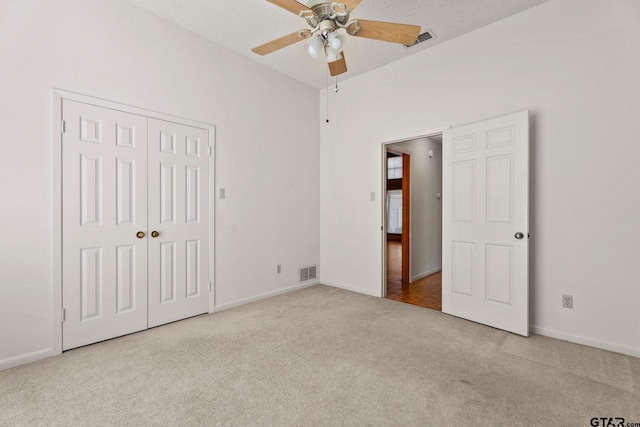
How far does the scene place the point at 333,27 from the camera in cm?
228

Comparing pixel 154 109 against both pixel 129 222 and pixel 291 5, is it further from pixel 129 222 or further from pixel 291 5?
pixel 291 5

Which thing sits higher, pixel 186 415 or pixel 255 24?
pixel 255 24

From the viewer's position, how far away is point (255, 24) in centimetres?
320

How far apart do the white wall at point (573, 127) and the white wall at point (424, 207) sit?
160 centimetres

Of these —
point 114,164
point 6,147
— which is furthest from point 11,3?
point 114,164

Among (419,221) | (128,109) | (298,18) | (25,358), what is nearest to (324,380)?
(25,358)

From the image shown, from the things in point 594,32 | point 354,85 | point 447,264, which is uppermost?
point 354,85

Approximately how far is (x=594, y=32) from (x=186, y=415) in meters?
4.42

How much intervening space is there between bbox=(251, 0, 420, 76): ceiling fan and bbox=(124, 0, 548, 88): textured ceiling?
0.74 metres

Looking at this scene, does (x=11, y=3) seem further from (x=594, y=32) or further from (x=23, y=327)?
(x=594, y=32)

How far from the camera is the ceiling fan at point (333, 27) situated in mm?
2160

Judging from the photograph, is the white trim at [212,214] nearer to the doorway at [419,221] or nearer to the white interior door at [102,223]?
the white interior door at [102,223]

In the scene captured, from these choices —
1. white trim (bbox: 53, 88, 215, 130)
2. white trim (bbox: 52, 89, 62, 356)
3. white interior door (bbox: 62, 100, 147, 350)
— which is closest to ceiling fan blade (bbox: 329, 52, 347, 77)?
white trim (bbox: 53, 88, 215, 130)

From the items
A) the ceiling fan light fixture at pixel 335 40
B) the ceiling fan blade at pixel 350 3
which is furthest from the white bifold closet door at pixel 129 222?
the ceiling fan blade at pixel 350 3
